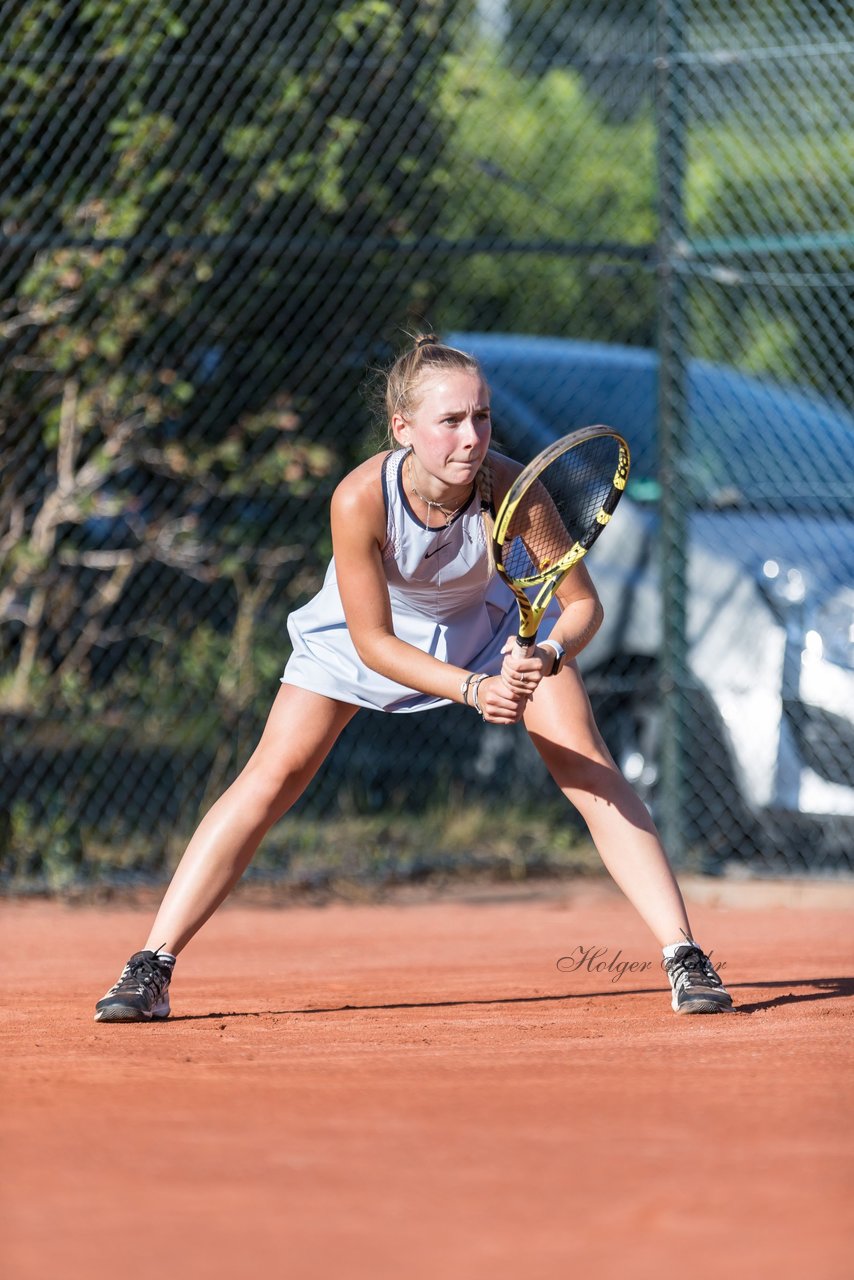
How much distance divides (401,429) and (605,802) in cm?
90

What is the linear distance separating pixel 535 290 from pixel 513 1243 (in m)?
7.55

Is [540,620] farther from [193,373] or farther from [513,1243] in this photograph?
[193,373]

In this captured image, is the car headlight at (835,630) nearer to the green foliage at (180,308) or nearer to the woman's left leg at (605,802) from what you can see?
the green foliage at (180,308)

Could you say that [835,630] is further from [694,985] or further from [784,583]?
[694,985]

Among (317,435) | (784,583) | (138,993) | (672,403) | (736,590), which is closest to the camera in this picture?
(138,993)

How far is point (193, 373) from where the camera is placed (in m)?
6.50

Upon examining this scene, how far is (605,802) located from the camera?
12.0 feet

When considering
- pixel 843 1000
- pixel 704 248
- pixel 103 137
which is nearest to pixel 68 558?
pixel 103 137

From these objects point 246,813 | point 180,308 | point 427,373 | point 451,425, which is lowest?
point 246,813

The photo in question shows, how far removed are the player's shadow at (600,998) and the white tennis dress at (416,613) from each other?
2.26ft

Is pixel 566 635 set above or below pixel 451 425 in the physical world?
below

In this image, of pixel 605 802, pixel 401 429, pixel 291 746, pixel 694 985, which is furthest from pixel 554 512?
pixel 694 985

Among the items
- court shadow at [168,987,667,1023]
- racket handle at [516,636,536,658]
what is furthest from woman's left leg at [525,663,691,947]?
court shadow at [168,987,667,1023]

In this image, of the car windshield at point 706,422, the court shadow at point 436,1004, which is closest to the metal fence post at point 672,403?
the car windshield at point 706,422
